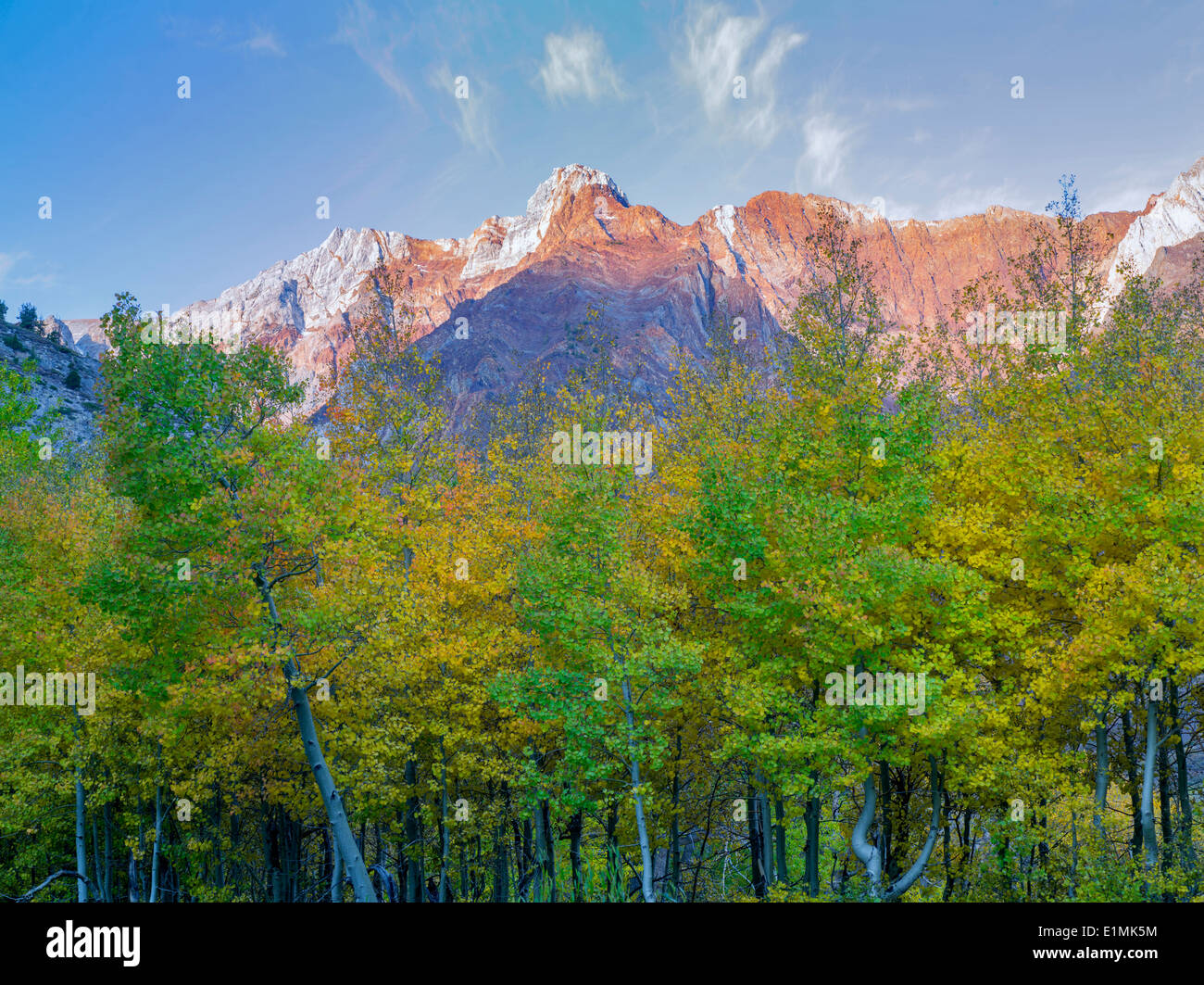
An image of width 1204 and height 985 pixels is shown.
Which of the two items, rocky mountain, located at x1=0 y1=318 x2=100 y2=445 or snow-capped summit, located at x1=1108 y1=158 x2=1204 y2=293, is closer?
rocky mountain, located at x1=0 y1=318 x2=100 y2=445

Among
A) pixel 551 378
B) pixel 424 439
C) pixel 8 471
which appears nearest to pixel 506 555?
pixel 424 439

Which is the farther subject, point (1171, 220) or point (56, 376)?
point (1171, 220)

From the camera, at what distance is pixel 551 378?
16125 cm

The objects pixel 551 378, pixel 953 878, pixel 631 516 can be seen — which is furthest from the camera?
pixel 551 378

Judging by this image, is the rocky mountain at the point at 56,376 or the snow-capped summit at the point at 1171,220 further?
the snow-capped summit at the point at 1171,220

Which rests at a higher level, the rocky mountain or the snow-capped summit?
the snow-capped summit

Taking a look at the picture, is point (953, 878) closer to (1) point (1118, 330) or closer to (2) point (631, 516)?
(2) point (631, 516)

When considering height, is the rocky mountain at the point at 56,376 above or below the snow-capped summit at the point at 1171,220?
below

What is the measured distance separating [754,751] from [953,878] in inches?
362

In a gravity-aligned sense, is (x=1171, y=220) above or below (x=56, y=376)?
above

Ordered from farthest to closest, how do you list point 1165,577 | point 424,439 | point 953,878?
1. point 424,439
2. point 953,878
3. point 1165,577
